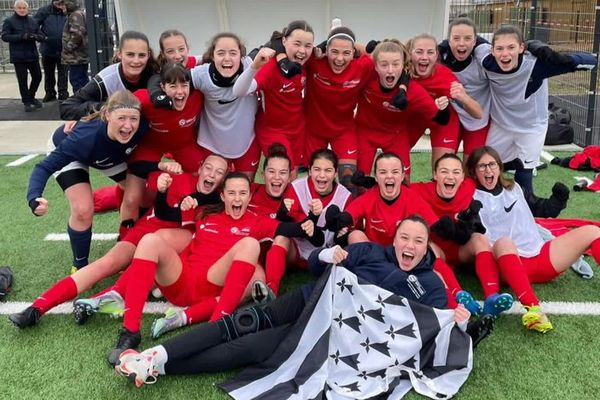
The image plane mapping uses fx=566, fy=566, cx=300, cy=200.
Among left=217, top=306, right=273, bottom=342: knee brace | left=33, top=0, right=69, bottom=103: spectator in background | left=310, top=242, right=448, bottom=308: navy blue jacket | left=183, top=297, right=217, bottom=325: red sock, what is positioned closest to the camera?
left=217, top=306, right=273, bottom=342: knee brace

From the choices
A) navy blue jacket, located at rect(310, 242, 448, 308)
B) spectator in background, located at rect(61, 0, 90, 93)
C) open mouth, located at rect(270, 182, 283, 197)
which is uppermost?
spectator in background, located at rect(61, 0, 90, 93)

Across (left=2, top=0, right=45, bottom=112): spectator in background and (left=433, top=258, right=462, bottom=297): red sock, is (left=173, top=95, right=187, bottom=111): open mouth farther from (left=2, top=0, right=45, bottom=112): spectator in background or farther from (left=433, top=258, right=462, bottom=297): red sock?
(left=2, top=0, right=45, bottom=112): spectator in background

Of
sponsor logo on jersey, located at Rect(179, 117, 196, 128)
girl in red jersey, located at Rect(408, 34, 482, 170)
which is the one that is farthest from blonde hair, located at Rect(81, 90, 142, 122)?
girl in red jersey, located at Rect(408, 34, 482, 170)

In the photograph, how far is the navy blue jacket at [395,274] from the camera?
9.96ft

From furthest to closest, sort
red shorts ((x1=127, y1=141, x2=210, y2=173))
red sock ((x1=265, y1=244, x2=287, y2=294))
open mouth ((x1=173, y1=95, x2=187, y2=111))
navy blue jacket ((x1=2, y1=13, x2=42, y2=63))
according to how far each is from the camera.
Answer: navy blue jacket ((x1=2, y1=13, x2=42, y2=63)), red shorts ((x1=127, y1=141, x2=210, y2=173)), open mouth ((x1=173, y1=95, x2=187, y2=111)), red sock ((x1=265, y1=244, x2=287, y2=294))

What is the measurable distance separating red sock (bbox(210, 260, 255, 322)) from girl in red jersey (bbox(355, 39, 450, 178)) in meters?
1.65

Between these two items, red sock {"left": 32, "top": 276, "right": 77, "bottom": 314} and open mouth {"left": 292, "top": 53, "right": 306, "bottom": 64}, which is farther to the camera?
open mouth {"left": 292, "top": 53, "right": 306, "bottom": 64}

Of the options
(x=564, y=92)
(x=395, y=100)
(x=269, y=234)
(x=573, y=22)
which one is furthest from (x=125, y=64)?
(x=564, y=92)

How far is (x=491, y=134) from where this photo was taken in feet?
15.8

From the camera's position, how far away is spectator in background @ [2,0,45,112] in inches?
382

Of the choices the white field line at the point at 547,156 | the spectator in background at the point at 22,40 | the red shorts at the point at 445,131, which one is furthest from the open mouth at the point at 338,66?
the spectator in background at the point at 22,40

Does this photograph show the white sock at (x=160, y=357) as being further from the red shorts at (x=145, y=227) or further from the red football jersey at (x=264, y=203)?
the red football jersey at (x=264, y=203)

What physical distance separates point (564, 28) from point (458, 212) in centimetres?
542

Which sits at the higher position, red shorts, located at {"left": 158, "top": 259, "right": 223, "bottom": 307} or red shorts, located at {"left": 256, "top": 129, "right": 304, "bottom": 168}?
red shorts, located at {"left": 256, "top": 129, "right": 304, "bottom": 168}
